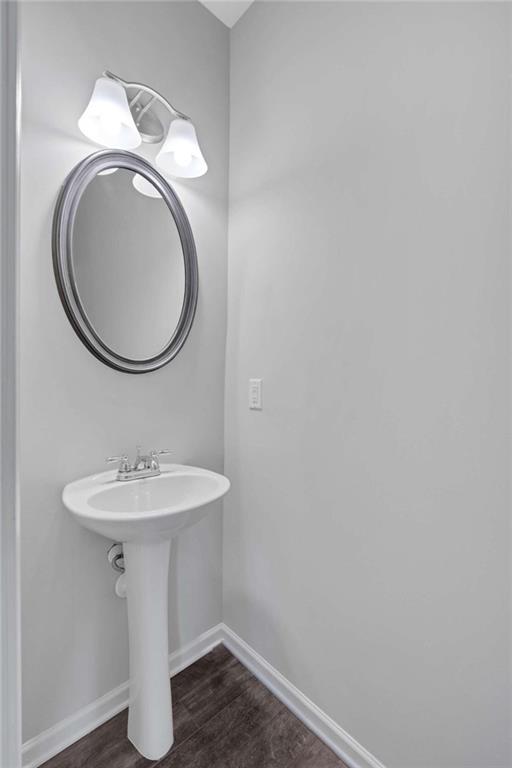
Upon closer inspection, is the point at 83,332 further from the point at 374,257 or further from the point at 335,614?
the point at 335,614

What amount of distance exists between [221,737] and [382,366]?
1.32 m

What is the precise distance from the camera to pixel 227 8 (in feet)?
5.02

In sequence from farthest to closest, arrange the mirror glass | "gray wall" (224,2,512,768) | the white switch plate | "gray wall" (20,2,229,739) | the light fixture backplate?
the white switch plate, the light fixture backplate, the mirror glass, "gray wall" (20,2,229,739), "gray wall" (224,2,512,768)

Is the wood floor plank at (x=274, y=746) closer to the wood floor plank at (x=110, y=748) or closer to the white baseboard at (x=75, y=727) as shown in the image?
the wood floor plank at (x=110, y=748)

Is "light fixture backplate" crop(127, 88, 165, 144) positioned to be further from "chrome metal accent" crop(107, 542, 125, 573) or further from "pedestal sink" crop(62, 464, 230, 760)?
"chrome metal accent" crop(107, 542, 125, 573)

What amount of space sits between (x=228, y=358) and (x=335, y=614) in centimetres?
105

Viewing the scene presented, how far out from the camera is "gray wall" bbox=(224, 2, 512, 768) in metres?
0.86

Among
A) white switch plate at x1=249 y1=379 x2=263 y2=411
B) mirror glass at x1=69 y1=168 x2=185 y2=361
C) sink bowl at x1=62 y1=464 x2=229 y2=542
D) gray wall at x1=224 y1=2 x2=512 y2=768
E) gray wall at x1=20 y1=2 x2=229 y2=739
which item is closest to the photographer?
gray wall at x1=224 y1=2 x2=512 y2=768

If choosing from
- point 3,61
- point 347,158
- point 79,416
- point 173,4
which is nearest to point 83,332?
point 79,416

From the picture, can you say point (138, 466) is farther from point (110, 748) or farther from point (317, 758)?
point (317, 758)

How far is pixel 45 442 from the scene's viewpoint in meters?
1.14

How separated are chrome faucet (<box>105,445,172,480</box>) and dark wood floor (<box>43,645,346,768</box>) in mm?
849

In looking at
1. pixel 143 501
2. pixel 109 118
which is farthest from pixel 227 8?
pixel 143 501

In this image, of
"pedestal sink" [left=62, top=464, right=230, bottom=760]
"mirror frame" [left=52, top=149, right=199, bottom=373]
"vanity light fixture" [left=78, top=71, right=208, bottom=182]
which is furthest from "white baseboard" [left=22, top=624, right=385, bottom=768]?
"vanity light fixture" [left=78, top=71, right=208, bottom=182]
